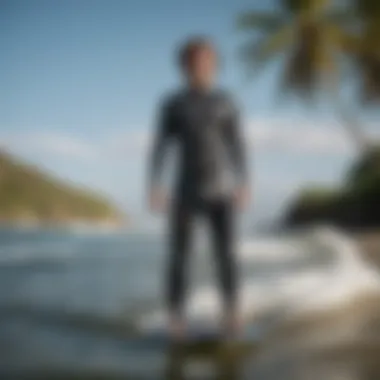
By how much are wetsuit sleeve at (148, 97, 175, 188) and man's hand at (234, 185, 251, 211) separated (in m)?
0.13

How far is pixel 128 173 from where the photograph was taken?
1.15 meters

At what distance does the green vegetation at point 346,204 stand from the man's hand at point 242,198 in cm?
7

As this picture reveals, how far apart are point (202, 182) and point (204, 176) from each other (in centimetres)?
1

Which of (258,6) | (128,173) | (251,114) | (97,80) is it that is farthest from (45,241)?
(258,6)

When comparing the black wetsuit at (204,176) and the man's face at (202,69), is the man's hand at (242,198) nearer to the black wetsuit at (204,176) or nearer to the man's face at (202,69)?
the black wetsuit at (204,176)

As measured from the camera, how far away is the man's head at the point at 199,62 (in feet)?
3.78

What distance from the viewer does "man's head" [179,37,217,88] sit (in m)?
1.15

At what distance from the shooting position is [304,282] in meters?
1.11

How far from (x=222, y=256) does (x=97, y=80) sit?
1.23ft

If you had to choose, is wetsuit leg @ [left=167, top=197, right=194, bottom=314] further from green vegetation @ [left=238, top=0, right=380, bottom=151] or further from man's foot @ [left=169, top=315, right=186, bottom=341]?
green vegetation @ [left=238, top=0, right=380, bottom=151]

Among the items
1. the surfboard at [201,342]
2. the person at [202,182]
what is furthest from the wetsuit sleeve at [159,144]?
the surfboard at [201,342]

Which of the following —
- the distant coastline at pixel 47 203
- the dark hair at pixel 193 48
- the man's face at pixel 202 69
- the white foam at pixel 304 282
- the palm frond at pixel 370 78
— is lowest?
the white foam at pixel 304 282

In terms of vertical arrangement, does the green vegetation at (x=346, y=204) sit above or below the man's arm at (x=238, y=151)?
below

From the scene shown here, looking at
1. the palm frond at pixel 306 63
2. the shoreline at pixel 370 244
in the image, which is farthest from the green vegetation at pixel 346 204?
the palm frond at pixel 306 63
